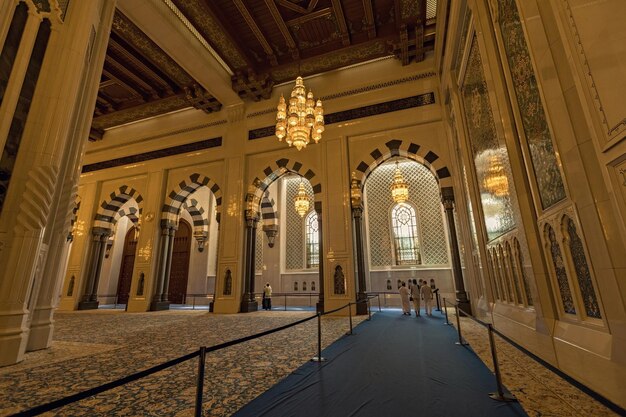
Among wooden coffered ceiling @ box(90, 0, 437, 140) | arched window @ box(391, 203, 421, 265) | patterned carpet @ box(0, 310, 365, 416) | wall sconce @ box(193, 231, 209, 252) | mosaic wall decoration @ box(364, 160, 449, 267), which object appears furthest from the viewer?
wall sconce @ box(193, 231, 209, 252)

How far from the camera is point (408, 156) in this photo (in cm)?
660

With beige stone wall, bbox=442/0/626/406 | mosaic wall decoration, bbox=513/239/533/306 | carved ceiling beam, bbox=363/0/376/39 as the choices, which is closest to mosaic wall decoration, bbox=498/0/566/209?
beige stone wall, bbox=442/0/626/406

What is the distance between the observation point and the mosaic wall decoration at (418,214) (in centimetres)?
971

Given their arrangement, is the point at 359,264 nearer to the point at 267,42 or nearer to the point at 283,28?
the point at 283,28

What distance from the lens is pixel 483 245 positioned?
4.09 meters

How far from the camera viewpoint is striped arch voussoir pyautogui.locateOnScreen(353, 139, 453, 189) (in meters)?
6.11

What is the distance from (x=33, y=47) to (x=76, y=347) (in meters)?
3.21

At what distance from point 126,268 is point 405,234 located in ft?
35.3

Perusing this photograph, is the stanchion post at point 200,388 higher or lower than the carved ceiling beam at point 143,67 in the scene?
lower

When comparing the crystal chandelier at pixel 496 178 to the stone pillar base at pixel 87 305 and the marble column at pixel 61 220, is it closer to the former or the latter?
the marble column at pixel 61 220

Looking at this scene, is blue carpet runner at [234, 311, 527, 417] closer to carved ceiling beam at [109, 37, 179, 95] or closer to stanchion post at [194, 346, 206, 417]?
stanchion post at [194, 346, 206, 417]

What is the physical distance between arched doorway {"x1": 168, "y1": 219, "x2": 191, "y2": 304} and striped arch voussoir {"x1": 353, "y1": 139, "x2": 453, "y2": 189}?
7.78 meters

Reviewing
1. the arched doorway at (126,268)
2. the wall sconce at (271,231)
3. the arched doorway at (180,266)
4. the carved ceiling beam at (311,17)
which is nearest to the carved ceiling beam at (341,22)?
the carved ceiling beam at (311,17)

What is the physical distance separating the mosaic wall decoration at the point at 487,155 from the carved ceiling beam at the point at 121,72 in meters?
7.40
